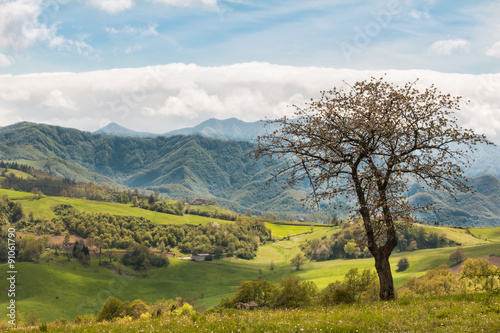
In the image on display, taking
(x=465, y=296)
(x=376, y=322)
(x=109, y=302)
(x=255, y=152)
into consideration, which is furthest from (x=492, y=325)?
(x=109, y=302)

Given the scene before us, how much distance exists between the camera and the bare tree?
946 inches

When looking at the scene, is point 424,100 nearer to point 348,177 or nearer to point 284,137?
point 348,177

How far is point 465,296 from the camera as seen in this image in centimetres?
1933

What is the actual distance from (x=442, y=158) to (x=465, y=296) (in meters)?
8.98

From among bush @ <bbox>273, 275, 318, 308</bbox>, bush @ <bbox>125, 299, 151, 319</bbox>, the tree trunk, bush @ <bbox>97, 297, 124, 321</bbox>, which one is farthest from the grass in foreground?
bush @ <bbox>97, 297, 124, 321</bbox>

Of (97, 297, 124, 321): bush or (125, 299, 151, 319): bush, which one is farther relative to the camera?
(97, 297, 124, 321): bush

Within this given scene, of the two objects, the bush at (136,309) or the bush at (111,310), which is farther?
the bush at (111,310)

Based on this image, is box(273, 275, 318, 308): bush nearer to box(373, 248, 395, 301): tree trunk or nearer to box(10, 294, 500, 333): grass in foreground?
box(373, 248, 395, 301): tree trunk

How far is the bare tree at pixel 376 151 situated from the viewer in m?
24.0

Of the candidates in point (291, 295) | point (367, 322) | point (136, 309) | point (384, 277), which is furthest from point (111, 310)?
point (367, 322)

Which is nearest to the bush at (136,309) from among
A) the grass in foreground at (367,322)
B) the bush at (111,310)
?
the bush at (111,310)

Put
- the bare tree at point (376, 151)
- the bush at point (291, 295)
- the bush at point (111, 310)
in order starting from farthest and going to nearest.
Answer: the bush at point (111, 310) → the bush at point (291, 295) → the bare tree at point (376, 151)

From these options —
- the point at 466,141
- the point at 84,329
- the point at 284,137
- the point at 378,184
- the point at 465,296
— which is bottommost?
the point at 465,296

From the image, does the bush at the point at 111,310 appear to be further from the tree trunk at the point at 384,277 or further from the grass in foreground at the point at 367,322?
the grass in foreground at the point at 367,322
